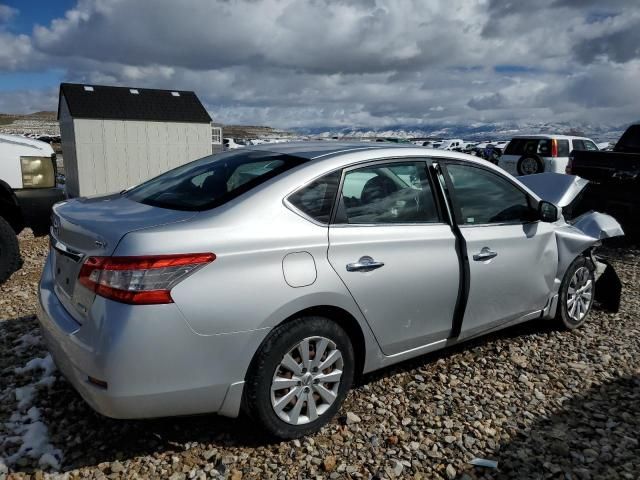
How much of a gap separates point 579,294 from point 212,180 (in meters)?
3.36

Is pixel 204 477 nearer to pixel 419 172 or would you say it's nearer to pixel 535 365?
pixel 419 172

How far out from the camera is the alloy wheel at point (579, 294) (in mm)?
4363

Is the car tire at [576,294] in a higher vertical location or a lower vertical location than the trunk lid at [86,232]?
lower

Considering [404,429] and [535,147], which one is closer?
[404,429]

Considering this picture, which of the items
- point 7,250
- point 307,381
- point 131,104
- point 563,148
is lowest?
point 307,381

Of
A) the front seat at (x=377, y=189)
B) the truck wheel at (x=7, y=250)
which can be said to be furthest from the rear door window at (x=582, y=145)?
the truck wheel at (x=7, y=250)

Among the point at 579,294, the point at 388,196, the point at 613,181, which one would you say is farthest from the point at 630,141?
the point at 388,196

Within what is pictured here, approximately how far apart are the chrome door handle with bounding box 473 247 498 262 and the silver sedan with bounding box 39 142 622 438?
10mm

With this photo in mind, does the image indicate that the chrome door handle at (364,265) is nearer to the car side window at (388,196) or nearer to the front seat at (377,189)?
the car side window at (388,196)

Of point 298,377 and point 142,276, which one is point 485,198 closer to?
point 298,377

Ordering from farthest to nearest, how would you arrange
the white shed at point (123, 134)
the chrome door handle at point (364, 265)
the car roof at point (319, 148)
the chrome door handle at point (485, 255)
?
the white shed at point (123, 134) < the chrome door handle at point (485, 255) < the car roof at point (319, 148) < the chrome door handle at point (364, 265)

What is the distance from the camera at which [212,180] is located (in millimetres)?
3033

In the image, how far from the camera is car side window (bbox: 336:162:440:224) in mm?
2898

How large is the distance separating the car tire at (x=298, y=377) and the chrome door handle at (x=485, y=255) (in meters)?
1.12
